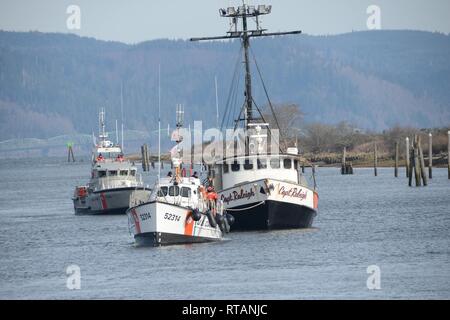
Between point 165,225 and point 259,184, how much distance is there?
25.7 feet

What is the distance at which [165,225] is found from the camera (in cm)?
5653

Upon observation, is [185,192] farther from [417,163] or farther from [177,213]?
[417,163]

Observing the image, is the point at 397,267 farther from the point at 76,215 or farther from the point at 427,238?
the point at 76,215

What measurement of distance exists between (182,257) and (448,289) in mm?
13677

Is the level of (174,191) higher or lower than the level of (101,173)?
lower

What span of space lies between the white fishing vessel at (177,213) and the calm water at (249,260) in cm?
73

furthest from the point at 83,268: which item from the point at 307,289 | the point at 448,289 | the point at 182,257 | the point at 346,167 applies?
the point at 346,167

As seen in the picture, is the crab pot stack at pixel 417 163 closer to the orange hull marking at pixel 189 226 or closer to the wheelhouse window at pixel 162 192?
the orange hull marking at pixel 189 226

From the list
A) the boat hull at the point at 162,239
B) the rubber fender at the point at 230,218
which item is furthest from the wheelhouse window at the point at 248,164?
the boat hull at the point at 162,239

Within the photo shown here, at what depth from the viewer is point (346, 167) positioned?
14700 centimetres

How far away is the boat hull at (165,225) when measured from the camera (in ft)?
184

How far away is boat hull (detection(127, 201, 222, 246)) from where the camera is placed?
184 ft

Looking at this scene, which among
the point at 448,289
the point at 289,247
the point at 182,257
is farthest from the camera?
the point at 289,247
